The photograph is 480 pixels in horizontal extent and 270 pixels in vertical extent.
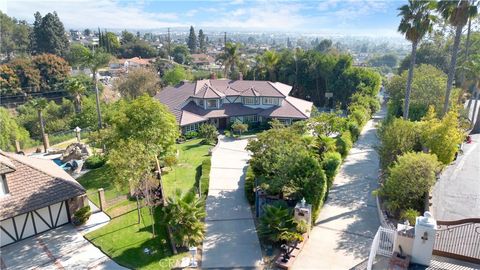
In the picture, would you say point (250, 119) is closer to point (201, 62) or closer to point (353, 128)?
point (353, 128)

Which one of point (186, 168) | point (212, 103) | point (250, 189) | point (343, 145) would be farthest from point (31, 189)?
point (212, 103)

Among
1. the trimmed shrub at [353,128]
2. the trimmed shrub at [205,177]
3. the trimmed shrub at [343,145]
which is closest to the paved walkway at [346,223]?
the trimmed shrub at [343,145]

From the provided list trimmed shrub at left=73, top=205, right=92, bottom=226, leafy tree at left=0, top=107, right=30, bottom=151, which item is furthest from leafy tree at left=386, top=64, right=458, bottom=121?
leafy tree at left=0, top=107, right=30, bottom=151

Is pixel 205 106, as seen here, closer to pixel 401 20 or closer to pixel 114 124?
pixel 114 124

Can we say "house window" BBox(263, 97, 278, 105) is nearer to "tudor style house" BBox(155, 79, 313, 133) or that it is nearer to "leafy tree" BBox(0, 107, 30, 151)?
"tudor style house" BBox(155, 79, 313, 133)

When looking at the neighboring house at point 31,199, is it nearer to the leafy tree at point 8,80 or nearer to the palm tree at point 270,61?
the palm tree at point 270,61

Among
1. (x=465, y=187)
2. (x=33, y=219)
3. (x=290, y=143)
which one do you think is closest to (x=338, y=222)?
(x=290, y=143)

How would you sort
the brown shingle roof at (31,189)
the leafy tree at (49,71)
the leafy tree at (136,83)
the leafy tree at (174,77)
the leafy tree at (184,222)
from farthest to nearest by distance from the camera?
the leafy tree at (49,71) → the leafy tree at (174,77) → the leafy tree at (136,83) → the brown shingle roof at (31,189) → the leafy tree at (184,222)

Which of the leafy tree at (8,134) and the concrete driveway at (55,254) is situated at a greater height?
the leafy tree at (8,134)
